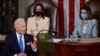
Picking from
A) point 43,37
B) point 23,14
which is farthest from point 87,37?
point 23,14

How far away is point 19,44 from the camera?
5.21m

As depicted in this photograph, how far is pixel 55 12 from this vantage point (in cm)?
744

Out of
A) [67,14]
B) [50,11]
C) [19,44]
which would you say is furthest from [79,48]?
[67,14]

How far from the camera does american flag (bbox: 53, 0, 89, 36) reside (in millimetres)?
7699

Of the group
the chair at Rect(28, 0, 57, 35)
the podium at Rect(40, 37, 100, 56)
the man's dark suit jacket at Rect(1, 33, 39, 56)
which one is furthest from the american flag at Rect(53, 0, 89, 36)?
the man's dark suit jacket at Rect(1, 33, 39, 56)

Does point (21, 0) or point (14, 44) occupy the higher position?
point (21, 0)

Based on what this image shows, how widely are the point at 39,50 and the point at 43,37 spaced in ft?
0.68

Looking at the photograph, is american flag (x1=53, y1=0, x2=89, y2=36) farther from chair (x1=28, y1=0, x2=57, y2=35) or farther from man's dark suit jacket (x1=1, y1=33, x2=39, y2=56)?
man's dark suit jacket (x1=1, y1=33, x2=39, y2=56)

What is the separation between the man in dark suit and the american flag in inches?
99.3

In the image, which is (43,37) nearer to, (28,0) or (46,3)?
(46,3)

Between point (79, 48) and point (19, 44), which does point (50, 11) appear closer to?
point (79, 48)

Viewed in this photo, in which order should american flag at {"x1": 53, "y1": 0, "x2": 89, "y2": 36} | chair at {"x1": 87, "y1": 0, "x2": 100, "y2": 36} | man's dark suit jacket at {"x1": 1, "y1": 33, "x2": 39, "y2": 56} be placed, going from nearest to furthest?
man's dark suit jacket at {"x1": 1, "y1": 33, "x2": 39, "y2": 56} → chair at {"x1": 87, "y1": 0, "x2": 100, "y2": 36} → american flag at {"x1": 53, "y1": 0, "x2": 89, "y2": 36}

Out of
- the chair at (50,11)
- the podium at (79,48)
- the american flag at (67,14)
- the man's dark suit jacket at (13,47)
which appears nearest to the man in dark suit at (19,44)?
the man's dark suit jacket at (13,47)

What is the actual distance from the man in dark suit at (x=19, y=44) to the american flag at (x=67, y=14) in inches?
99.3
